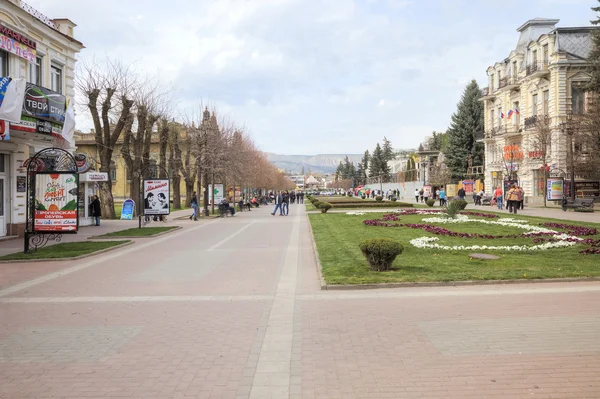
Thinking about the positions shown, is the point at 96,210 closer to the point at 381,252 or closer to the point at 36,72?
the point at 36,72

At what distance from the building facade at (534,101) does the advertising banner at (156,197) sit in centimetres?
3016

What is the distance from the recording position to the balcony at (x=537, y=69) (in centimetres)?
4616

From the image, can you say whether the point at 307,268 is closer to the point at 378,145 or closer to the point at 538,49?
the point at 538,49

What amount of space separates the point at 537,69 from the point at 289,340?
158ft

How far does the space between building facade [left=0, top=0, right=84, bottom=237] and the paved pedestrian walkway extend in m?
11.0

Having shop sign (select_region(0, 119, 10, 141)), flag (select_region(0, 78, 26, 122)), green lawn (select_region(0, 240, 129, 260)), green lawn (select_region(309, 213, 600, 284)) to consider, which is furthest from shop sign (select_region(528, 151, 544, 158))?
shop sign (select_region(0, 119, 10, 141))

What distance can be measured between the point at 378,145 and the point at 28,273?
127 metres

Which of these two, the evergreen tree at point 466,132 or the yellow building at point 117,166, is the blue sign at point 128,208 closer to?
the yellow building at point 117,166

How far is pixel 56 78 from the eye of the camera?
24125 millimetres

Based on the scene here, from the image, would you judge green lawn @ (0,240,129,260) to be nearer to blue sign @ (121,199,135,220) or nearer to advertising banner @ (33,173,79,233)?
advertising banner @ (33,173,79,233)

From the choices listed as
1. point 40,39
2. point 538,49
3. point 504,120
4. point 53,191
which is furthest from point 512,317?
point 504,120

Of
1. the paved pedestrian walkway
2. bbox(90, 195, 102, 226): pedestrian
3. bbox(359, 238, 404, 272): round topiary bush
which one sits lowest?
the paved pedestrian walkway

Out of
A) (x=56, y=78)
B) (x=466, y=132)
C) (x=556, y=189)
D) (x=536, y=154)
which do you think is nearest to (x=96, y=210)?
(x=56, y=78)

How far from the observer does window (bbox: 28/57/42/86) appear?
21.6 metres
